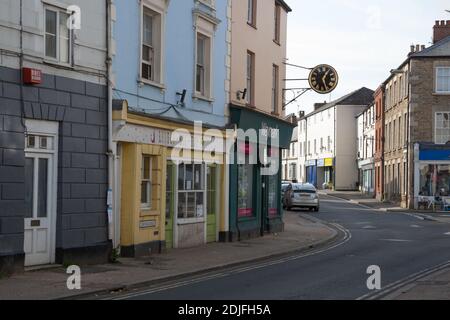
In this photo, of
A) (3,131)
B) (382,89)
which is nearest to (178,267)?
(3,131)

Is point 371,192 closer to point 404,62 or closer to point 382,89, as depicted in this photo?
point 382,89

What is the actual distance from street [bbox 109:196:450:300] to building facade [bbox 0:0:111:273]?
2726 millimetres

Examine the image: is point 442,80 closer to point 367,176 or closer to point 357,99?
point 367,176

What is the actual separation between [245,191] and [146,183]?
6585mm

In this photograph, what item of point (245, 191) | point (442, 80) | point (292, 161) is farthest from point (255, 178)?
point (292, 161)

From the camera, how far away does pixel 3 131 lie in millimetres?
12070

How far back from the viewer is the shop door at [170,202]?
58.0 feet

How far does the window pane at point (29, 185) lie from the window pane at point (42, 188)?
0.67ft

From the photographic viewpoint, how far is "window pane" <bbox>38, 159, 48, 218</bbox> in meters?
13.2

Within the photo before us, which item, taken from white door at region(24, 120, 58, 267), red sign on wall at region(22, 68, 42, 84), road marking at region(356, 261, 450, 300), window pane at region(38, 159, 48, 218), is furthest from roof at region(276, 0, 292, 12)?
window pane at region(38, 159, 48, 218)

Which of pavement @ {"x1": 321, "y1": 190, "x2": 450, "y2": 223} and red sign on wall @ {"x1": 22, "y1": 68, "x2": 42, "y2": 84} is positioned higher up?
red sign on wall @ {"x1": 22, "y1": 68, "x2": 42, "y2": 84}

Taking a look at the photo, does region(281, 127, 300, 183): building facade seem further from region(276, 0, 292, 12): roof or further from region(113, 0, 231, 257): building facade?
region(113, 0, 231, 257): building facade

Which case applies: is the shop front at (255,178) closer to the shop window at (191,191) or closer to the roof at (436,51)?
the shop window at (191,191)
